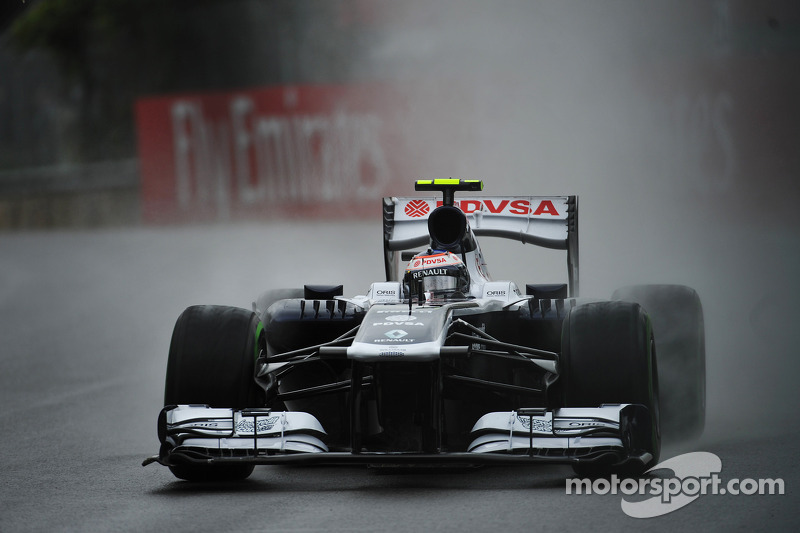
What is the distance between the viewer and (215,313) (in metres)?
8.43

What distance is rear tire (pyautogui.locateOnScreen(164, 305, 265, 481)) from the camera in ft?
26.9

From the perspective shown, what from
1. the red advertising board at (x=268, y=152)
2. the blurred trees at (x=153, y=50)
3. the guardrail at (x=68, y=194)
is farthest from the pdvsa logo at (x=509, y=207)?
the guardrail at (x=68, y=194)

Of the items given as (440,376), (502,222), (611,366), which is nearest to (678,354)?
(611,366)

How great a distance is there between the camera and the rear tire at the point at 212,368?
8.20m

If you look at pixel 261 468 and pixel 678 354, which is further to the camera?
pixel 678 354

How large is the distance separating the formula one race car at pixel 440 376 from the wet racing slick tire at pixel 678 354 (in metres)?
0.01

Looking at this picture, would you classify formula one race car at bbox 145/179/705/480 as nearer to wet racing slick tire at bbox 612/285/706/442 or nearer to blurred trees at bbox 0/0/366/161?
wet racing slick tire at bbox 612/285/706/442

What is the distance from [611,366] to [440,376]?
1.03 meters

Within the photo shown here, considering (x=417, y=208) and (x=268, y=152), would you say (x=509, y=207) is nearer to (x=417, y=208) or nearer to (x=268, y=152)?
(x=417, y=208)

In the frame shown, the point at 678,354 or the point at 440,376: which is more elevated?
the point at 440,376

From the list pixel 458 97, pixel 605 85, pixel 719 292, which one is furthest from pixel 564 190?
pixel 719 292

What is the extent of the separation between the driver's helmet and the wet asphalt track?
1.32 metres

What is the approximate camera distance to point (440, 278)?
911 cm

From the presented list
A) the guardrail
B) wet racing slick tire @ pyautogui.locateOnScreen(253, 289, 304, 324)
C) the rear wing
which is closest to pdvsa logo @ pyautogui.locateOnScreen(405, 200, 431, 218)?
the rear wing
